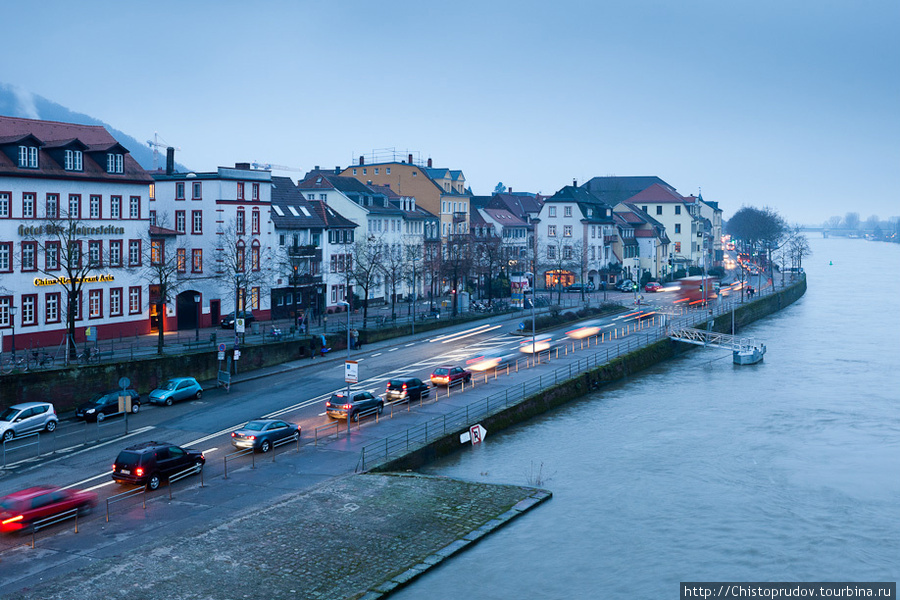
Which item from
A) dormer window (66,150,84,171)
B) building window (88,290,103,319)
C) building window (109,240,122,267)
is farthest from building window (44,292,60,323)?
dormer window (66,150,84,171)

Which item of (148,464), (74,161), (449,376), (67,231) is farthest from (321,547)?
(74,161)

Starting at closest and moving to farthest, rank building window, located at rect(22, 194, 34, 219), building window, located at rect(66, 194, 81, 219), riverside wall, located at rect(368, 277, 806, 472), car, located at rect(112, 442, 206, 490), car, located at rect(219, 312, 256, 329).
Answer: car, located at rect(112, 442, 206, 490)
riverside wall, located at rect(368, 277, 806, 472)
building window, located at rect(22, 194, 34, 219)
building window, located at rect(66, 194, 81, 219)
car, located at rect(219, 312, 256, 329)

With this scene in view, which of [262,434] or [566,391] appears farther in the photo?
[566,391]

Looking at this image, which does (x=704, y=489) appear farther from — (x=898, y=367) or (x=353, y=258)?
(x=353, y=258)

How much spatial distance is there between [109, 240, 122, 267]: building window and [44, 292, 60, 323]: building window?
4.25 metres

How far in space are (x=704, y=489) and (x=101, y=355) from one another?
3102 cm

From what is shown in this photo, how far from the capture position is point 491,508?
107 feet

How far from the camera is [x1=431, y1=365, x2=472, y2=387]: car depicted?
50938 millimetres

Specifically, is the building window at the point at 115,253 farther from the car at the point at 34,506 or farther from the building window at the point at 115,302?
the car at the point at 34,506

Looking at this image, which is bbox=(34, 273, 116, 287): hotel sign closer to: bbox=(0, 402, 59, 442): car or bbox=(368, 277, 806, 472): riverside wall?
bbox=(0, 402, 59, 442): car

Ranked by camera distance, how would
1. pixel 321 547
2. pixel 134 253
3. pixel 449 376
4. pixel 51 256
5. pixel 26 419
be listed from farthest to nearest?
pixel 134 253
pixel 449 376
pixel 51 256
pixel 26 419
pixel 321 547

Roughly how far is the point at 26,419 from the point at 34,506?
40.0 feet

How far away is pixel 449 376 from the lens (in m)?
51.0

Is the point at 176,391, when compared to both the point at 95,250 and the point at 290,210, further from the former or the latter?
the point at 290,210
